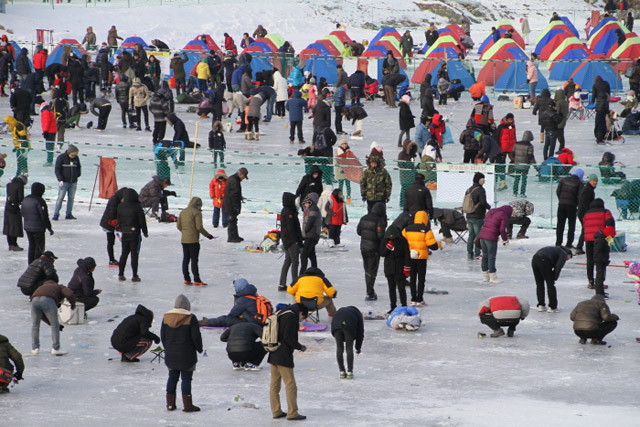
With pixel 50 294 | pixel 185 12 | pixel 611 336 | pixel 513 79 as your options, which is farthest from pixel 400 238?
pixel 185 12

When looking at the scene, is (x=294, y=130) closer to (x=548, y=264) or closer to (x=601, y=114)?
(x=601, y=114)

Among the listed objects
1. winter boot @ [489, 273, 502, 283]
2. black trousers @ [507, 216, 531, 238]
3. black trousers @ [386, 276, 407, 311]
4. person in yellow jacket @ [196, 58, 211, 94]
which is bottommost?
winter boot @ [489, 273, 502, 283]

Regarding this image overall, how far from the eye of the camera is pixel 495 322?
553 inches

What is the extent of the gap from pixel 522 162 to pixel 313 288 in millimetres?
9952

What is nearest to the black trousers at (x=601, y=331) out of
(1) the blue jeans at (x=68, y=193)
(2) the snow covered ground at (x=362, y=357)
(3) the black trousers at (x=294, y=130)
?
(2) the snow covered ground at (x=362, y=357)

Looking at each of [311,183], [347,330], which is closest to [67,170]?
[311,183]

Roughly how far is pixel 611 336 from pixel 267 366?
4294 millimetres

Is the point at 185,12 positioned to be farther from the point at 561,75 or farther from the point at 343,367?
the point at 343,367

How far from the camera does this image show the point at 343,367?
12195 mm

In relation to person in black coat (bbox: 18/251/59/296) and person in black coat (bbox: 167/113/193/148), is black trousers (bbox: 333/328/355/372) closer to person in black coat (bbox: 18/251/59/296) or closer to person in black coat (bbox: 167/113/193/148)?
person in black coat (bbox: 18/251/59/296)

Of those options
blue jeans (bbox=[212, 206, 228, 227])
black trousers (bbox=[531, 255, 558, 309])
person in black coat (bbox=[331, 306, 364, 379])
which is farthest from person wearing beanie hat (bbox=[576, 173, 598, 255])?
person in black coat (bbox=[331, 306, 364, 379])

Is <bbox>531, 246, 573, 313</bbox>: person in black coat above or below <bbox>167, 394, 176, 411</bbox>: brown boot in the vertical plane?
above

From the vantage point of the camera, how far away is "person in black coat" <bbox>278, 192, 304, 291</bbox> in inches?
632

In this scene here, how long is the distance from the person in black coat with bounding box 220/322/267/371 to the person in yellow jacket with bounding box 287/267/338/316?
1603mm
